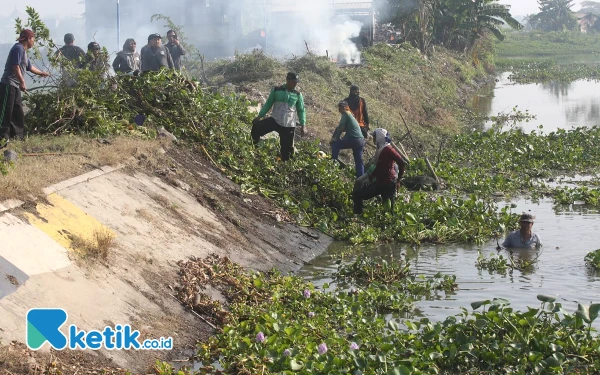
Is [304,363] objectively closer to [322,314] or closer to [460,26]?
[322,314]

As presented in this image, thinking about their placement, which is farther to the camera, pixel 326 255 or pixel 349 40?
pixel 349 40

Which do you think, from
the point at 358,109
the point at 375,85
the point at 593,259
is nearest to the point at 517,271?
the point at 593,259

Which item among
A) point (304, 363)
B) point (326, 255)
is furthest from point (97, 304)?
point (326, 255)

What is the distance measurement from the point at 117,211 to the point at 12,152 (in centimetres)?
151

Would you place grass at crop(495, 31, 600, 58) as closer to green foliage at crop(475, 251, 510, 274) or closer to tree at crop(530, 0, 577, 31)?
tree at crop(530, 0, 577, 31)

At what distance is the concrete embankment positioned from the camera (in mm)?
6980

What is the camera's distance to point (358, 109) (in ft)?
50.8

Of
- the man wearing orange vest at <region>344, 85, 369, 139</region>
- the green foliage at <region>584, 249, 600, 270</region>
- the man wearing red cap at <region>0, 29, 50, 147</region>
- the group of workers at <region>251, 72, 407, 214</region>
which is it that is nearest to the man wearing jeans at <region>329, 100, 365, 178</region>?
the group of workers at <region>251, 72, 407, 214</region>

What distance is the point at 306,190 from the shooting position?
43.4ft

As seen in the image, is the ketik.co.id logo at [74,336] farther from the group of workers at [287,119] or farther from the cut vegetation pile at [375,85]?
the cut vegetation pile at [375,85]

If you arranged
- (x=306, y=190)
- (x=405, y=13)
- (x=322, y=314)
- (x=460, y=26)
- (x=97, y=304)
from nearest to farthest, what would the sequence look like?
1. (x=97, y=304)
2. (x=322, y=314)
3. (x=306, y=190)
4. (x=405, y=13)
5. (x=460, y=26)

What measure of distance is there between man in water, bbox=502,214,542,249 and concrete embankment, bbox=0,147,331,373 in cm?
253

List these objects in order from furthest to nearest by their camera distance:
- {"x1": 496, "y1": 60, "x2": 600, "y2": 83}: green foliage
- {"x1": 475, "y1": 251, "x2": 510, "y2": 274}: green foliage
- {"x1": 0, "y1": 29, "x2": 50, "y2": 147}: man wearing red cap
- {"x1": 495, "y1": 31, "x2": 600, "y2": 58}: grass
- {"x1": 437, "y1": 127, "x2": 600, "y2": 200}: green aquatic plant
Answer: {"x1": 495, "y1": 31, "x2": 600, "y2": 58}: grass, {"x1": 496, "y1": 60, "x2": 600, "y2": 83}: green foliage, {"x1": 437, "y1": 127, "x2": 600, "y2": 200}: green aquatic plant, {"x1": 0, "y1": 29, "x2": 50, "y2": 147}: man wearing red cap, {"x1": 475, "y1": 251, "x2": 510, "y2": 274}: green foliage

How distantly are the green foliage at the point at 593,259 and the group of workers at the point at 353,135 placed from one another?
2.78 m
